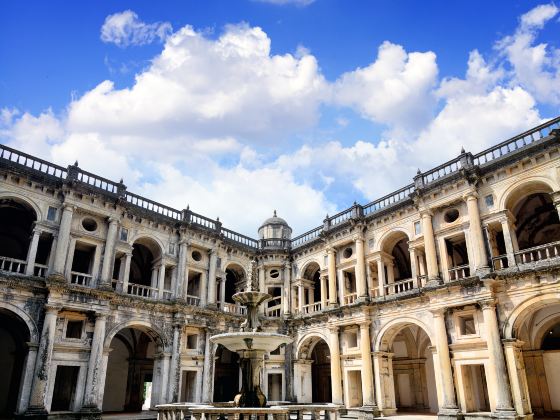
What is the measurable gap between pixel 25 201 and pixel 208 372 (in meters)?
12.6

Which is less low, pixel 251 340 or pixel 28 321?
pixel 28 321

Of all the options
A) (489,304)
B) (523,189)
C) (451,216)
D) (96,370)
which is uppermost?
(523,189)

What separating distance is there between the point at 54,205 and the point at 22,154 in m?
2.68

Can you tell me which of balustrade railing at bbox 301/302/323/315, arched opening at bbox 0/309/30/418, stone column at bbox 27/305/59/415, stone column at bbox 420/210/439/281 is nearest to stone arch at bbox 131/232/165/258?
stone column at bbox 27/305/59/415

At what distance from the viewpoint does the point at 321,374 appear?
3011 centimetres

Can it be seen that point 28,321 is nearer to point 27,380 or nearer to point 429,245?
point 27,380

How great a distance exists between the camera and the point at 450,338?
61.1ft

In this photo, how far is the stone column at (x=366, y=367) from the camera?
825 inches

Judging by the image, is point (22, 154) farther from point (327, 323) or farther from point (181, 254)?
point (327, 323)

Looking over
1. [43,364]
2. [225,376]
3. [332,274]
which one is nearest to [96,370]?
[43,364]

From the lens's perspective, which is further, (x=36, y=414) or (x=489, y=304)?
(x=489, y=304)

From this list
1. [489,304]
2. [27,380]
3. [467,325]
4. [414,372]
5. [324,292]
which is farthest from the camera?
[324,292]

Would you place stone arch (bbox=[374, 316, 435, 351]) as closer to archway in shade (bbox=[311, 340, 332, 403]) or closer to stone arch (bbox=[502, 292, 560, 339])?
stone arch (bbox=[502, 292, 560, 339])

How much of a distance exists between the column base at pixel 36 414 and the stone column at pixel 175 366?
5.82 m
